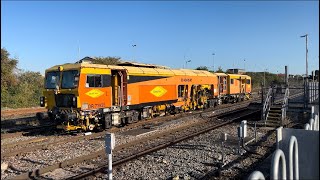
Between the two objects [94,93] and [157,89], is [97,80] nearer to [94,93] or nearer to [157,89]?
[94,93]

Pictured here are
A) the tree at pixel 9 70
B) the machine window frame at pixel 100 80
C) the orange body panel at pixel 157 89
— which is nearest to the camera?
the machine window frame at pixel 100 80

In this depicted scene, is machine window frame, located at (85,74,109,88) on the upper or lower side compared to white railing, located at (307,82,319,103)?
upper

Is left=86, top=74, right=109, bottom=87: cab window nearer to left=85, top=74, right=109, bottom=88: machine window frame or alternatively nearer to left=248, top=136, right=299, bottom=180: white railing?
left=85, top=74, right=109, bottom=88: machine window frame

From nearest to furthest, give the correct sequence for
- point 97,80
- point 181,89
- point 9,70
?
point 97,80 → point 181,89 → point 9,70

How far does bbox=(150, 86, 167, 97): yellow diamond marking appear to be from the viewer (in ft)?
65.6

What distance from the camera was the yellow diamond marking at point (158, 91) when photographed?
20.0m

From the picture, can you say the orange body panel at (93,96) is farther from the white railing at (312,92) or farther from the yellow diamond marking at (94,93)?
the white railing at (312,92)

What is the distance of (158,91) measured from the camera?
20.5 metres

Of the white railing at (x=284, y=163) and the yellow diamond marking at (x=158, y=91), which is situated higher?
the yellow diamond marking at (x=158, y=91)

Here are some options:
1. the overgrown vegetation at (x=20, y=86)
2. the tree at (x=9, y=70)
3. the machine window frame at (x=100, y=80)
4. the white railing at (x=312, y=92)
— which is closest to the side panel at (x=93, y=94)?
the machine window frame at (x=100, y=80)

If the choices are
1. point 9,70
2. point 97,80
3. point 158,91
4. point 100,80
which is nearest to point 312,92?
point 158,91

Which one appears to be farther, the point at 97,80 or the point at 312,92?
the point at 312,92

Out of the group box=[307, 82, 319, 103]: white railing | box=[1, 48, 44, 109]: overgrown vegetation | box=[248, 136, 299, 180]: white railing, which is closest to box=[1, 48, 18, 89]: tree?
box=[1, 48, 44, 109]: overgrown vegetation

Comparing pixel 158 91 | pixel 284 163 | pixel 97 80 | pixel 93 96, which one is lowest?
pixel 284 163
